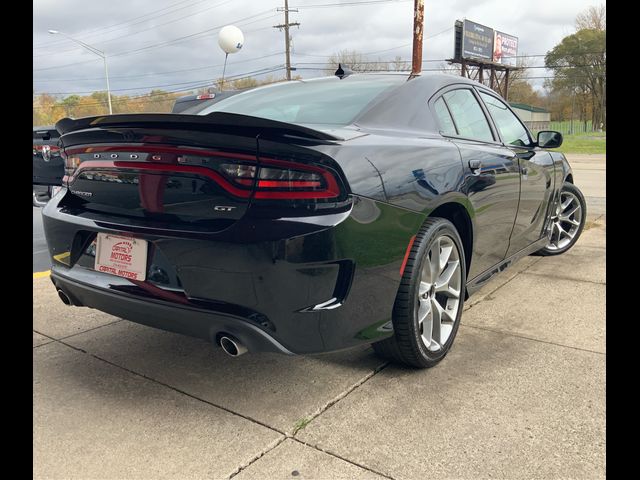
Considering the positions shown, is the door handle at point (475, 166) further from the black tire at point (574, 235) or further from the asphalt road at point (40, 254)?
the asphalt road at point (40, 254)

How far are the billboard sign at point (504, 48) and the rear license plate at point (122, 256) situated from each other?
4827 cm

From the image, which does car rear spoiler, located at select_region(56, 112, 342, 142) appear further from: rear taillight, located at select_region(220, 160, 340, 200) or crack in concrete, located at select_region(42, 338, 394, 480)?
crack in concrete, located at select_region(42, 338, 394, 480)

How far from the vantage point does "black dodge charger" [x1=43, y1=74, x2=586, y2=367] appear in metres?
2.05

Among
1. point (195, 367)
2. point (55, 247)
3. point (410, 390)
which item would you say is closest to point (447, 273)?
point (410, 390)

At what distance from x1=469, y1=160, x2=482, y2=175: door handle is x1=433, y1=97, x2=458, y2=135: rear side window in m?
0.21

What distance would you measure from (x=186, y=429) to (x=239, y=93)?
2108 mm

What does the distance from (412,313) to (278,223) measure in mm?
857

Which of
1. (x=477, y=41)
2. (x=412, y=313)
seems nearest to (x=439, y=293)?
(x=412, y=313)

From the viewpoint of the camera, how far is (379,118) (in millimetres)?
2639

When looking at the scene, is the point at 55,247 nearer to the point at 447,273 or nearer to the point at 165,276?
the point at 165,276

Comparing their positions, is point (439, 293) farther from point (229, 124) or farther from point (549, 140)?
point (549, 140)

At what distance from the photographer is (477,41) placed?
143 feet

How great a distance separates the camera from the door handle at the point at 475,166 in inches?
119
